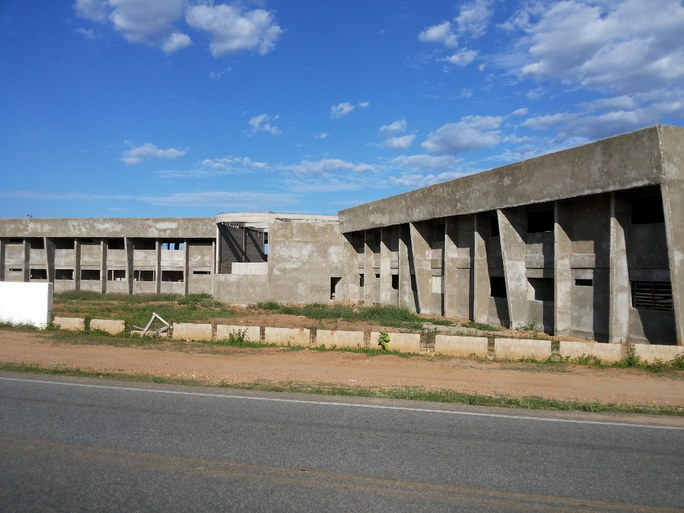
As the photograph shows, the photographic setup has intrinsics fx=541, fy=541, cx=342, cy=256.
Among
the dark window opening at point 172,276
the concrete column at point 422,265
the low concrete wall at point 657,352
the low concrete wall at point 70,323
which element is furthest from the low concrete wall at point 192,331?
the dark window opening at point 172,276

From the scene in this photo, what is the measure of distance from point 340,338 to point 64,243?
136 feet

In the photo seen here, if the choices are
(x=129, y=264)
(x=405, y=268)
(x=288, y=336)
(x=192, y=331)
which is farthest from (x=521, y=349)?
(x=129, y=264)

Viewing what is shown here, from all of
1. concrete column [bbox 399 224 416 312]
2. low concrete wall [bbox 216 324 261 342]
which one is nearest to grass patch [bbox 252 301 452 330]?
concrete column [bbox 399 224 416 312]

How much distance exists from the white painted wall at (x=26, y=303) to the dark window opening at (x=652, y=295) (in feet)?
76.3

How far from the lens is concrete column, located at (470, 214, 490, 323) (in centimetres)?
2667

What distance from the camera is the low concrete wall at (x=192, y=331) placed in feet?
66.1

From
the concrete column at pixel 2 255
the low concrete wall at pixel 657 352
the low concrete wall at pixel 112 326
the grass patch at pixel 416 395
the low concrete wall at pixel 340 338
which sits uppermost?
the concrete column at pixel 2 255

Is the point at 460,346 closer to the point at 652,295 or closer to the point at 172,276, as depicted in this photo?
the point at 652,295

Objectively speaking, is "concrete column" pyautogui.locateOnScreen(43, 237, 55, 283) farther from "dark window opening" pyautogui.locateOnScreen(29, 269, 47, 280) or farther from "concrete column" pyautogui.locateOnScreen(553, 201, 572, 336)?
"concrete column" pyautogui.locateOnScreen(553, 201, 572, 336)

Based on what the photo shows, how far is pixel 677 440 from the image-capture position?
25.0ft

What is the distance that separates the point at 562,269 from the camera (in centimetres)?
2141

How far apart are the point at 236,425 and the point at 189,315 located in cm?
2279

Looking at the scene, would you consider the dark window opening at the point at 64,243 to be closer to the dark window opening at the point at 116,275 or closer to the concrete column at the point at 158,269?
the dark window opening at the point at 116,275

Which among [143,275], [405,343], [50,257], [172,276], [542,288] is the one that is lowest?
[405,343]
